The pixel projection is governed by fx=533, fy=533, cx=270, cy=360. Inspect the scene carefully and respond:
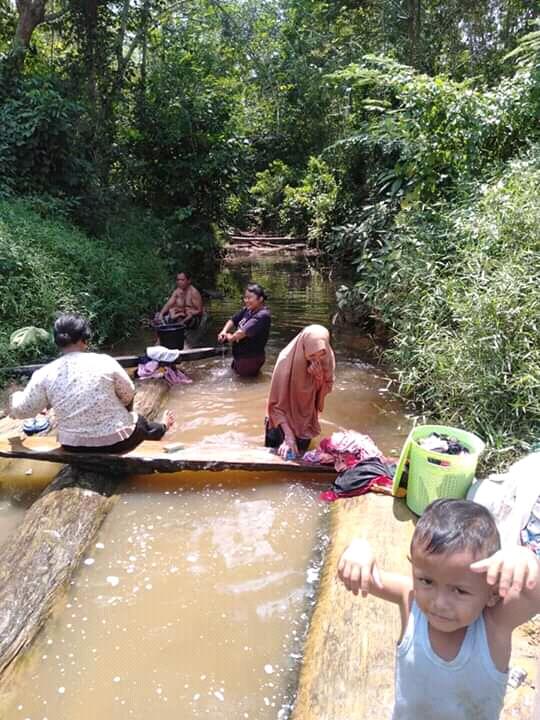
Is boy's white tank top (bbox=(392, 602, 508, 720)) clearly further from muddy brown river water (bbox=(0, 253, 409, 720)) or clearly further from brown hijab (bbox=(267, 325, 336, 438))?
brown hijab (bbox=(267, 325, 336, 438))

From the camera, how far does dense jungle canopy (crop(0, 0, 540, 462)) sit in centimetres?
519

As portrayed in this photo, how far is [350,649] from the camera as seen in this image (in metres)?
2.41

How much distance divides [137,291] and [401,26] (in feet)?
32.2

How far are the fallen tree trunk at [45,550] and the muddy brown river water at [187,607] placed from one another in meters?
0.09

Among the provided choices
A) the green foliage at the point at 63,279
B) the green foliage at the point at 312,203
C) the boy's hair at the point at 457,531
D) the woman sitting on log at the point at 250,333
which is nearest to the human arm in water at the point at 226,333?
the woman sitting on log at the point at 250,333

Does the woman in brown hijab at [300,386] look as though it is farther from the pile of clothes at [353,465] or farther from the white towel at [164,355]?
the white towel at [164,355]

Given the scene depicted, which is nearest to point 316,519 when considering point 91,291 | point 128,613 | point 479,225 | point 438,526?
point 128,613

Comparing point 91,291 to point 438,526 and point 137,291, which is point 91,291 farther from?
point 438,526

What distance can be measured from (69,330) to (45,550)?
5.13 ft

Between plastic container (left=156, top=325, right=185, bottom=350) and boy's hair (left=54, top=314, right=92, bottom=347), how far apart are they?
11.9 feet

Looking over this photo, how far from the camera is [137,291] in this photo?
9641 millimetres

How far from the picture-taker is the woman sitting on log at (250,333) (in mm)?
6527

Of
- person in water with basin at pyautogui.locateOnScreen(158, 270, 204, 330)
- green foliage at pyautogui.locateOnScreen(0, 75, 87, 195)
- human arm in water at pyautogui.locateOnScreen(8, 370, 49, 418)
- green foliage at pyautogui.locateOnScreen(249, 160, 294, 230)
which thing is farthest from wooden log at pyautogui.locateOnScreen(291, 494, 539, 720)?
green foliage at pyautogui.locateOnScreen(249, 160, 294, 230)

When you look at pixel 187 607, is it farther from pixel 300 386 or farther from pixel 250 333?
pixel 250 333
